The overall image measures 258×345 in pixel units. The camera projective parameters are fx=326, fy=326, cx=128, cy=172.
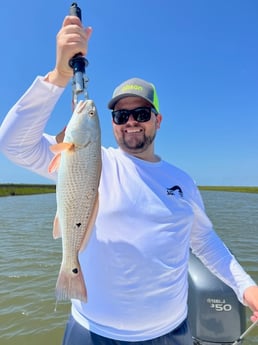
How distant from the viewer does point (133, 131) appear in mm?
2494

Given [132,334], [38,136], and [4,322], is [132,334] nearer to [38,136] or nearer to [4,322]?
[38,136]

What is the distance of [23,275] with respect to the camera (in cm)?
814

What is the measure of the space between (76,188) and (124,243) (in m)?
0.55

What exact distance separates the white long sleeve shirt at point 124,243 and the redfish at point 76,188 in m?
0.27

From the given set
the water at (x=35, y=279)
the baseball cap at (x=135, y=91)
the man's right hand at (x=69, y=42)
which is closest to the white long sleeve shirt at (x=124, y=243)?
the man's right hand at (x=69, y=42)

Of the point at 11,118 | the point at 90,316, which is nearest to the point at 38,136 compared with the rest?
the point at 11,118

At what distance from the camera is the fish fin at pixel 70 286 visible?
1817 mm

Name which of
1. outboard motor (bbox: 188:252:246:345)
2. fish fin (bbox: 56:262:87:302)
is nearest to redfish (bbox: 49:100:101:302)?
fish fin (bbox: 56:262:87:302)

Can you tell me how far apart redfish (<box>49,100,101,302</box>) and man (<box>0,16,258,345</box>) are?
A: 0.91ft

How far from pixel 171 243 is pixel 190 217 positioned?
1.05 ft

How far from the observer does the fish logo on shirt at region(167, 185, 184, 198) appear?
2436mm

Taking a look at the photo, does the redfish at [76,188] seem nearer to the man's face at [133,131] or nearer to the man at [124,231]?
the man at [124,231]

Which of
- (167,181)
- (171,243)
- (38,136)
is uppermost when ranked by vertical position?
(38,136)

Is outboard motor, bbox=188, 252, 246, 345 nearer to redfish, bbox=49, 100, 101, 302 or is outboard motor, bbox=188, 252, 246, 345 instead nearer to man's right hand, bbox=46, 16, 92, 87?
redfish, bbox=49, 100, 101, 302
